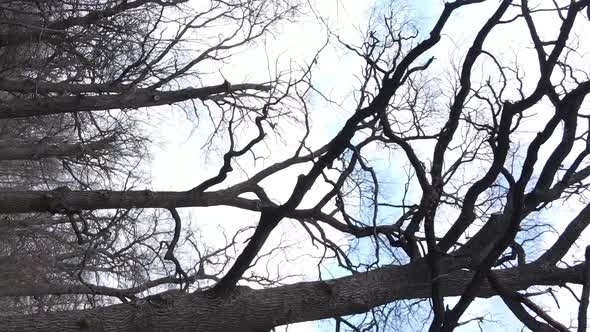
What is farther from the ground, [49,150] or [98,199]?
[49,150]

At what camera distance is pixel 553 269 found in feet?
18.5

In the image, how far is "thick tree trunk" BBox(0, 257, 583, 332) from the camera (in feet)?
16.8

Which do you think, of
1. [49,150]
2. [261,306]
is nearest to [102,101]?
[49,150]

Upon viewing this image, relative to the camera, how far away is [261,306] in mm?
5219

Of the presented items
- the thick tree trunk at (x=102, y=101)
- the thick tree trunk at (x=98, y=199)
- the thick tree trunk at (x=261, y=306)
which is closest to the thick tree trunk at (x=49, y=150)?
the thick tree trunk at (x=102, y=101)

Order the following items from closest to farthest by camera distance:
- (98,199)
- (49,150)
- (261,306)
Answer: (261,306)
(98,199)
(49,150)

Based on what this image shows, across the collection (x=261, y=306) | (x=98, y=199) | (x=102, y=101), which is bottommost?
(x=261, y=306)

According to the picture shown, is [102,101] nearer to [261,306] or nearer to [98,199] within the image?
[98,199]

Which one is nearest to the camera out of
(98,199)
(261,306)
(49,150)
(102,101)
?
(261,306)

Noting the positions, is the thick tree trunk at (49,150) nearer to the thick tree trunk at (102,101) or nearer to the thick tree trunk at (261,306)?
the thick tree trunk at (102,101)

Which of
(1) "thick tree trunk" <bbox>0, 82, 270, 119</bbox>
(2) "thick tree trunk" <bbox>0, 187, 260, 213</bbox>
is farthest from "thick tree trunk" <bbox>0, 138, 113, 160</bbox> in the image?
(2) "thick tree trunk" <bbox>0, 187, 260, 213</bbox>

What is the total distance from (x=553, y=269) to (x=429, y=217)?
5.84ft

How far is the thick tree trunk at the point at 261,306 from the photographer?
202 inches

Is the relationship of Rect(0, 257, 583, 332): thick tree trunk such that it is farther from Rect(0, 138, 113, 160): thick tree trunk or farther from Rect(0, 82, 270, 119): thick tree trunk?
Rect(0, 138, 113, 160): thick tree trunk
